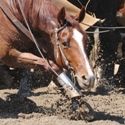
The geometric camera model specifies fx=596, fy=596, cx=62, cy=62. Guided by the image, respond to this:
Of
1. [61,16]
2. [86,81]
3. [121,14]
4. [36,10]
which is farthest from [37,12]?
[121,14]

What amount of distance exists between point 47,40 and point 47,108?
1.21 metres

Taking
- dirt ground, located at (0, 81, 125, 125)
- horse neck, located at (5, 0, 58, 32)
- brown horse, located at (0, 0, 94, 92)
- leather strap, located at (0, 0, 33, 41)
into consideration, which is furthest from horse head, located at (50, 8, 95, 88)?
dirt ground, located at (0, 81, 125, 125)

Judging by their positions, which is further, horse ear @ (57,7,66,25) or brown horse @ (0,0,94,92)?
horse ear @ (57,7,66,25)

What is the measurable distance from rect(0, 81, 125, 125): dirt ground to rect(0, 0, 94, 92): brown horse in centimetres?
63

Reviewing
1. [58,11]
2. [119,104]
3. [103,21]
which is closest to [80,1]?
[103,21]

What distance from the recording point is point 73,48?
6.28 meters

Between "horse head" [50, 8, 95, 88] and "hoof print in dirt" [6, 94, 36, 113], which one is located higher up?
"horse head" [50, 8, 95, 88]

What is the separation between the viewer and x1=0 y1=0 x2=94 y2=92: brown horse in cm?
624

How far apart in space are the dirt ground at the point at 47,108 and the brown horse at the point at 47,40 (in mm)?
626

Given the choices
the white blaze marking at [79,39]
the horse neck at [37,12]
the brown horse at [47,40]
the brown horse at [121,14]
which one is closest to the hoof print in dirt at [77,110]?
the brown horse at [47,40]

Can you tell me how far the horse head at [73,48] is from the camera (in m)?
6.11

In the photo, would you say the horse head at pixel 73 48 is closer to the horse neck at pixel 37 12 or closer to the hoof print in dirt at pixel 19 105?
the horse neck at pixel 37 12

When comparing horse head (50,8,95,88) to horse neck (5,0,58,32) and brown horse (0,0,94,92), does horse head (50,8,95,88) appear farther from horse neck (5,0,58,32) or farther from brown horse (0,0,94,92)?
horse neck (5,0,58,32)

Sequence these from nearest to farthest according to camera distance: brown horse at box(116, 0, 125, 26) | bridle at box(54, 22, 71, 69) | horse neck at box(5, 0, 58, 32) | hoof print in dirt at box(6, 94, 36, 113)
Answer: bridle at box(54, 22, 71, 69) → horse neck at box(5, 0, 58, 32) → hoof print in dirt at box(6, 94, 36, 113) → brown horse at box(116, 0, 125, 26)
